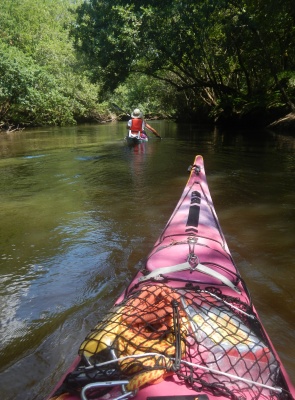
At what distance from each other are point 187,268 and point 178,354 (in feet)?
2.77

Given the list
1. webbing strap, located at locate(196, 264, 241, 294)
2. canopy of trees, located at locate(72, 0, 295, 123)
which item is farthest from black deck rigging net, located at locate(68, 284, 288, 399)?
canopy of trees, located at locate(72, 0, 295, 123)

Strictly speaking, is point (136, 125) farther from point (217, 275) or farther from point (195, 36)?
point (217, 275)

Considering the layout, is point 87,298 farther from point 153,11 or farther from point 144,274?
point 153,11

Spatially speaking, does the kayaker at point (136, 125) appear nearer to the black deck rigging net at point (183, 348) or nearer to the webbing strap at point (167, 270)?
the webbing strap at point (167, 270)

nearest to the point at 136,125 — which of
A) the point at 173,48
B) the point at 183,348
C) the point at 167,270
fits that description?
the point at 173,48

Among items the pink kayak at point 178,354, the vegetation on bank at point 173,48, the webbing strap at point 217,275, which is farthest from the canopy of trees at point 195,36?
the pink kayak at point 178,354

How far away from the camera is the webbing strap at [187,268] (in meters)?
1.96

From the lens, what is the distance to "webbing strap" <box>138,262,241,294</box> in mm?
1962

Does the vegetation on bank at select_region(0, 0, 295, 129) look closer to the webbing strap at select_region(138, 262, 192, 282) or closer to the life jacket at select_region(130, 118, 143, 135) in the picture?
the life jacket at select_region(130, 118, 143, 135)

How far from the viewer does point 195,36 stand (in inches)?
573

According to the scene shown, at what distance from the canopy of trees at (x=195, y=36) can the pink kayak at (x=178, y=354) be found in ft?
41.2

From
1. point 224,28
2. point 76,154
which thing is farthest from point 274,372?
point 224,28

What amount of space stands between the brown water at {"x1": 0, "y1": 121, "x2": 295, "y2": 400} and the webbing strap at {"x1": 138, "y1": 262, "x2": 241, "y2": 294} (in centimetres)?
54

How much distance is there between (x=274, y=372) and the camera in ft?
4.25
